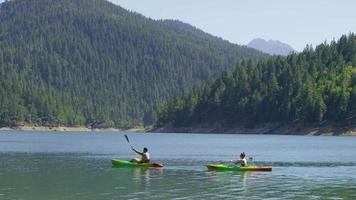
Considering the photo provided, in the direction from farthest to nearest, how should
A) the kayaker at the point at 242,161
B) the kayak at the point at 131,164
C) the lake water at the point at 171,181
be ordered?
the kayak at the point at 131,164 → the kayaker at the point at 242,161 → the lake water at the point at 171,181

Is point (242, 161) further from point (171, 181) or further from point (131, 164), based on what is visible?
point (171, 181)

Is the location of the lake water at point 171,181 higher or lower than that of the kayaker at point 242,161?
lower

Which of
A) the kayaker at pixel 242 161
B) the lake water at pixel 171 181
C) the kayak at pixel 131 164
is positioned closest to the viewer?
the lake water at pixel 171 181

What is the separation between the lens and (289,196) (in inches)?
2151

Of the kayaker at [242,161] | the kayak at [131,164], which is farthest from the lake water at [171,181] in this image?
the kayaker at [242,161]

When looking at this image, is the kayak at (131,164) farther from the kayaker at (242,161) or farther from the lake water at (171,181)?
the kayaker at (242,161)

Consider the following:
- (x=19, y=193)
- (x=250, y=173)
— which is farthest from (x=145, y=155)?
(x=19, y=193)

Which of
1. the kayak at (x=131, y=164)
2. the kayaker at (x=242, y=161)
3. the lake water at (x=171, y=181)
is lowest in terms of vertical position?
the lake water at (x=171, y=181)

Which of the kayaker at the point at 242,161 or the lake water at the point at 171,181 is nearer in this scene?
the lake water at the point at 171,181

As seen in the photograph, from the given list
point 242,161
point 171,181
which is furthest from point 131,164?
point 171,181

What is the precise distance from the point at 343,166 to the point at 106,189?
3932cm

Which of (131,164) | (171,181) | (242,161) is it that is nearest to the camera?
(171,181)

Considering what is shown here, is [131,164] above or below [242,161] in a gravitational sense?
below

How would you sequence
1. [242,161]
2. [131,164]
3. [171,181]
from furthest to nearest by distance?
[131,164]
[242,161]
[171,181]
